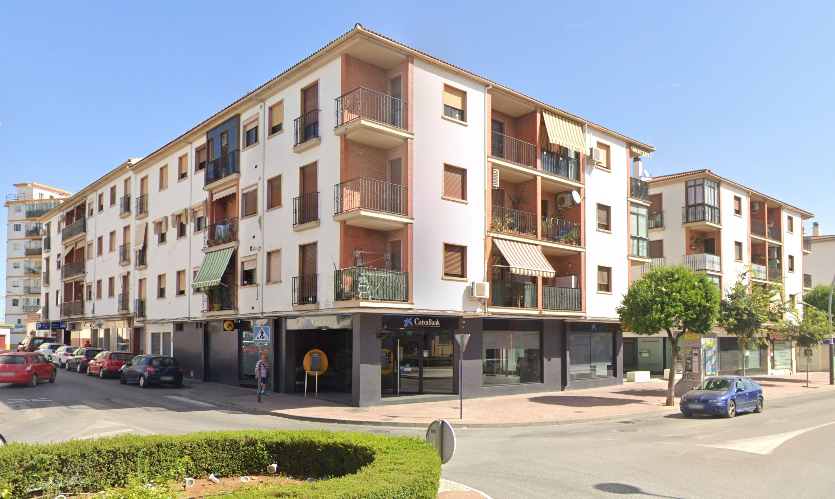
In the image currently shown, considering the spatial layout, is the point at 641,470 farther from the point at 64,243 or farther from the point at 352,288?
the point at 64,243

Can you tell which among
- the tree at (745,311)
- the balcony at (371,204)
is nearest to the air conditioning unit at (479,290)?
the balcony at (371,204)

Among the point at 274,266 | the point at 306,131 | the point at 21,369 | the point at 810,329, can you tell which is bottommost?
the point at 21,369

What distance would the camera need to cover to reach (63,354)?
41.1 meters

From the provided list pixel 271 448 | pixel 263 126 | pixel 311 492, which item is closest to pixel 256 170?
pixel 263 126

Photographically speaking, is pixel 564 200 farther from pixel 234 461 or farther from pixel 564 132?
pixel 234 461

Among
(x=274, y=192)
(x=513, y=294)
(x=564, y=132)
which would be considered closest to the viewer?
(x=513, y=294)

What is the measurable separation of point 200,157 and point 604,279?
21.2 meters

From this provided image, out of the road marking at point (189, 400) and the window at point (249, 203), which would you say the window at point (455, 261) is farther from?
the road marking at point (189, 400)

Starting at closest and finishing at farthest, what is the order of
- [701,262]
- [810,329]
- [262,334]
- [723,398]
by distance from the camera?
[723,398] → [262,334] → [810,329] → [701,262]

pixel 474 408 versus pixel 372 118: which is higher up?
pixel 372 118

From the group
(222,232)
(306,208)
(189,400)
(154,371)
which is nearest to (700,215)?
(306,208)

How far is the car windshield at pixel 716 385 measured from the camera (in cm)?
2139

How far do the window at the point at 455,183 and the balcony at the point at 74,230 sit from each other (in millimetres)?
35390

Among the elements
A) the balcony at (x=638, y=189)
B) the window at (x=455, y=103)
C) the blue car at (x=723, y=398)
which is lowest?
the blue car at (x=723, y=398)
